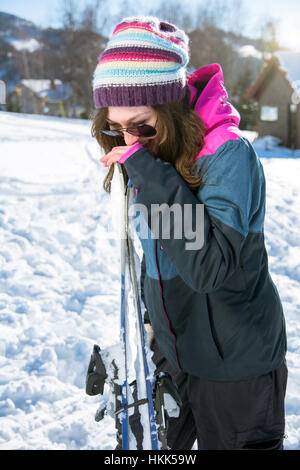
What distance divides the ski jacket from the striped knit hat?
132 millimetres

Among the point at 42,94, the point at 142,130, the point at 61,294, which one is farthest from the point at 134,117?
the point at 42,94

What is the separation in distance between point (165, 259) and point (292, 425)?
1.86 metres

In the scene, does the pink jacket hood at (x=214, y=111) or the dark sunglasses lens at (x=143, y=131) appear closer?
the pink jacket hood at (x=214, y=111)

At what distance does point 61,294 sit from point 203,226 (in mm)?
3212

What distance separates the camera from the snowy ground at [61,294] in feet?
8.61

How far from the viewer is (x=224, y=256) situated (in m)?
1.12

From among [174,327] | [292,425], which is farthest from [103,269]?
[174,327]

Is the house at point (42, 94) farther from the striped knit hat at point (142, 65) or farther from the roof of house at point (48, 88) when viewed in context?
the striped knit hat at point (142, 65)

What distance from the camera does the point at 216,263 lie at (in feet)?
3.64

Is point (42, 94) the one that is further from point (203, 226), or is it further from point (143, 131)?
point (203, 226)

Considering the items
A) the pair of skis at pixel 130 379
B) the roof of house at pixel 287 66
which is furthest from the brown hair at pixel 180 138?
the roof of house at pixel 287 66

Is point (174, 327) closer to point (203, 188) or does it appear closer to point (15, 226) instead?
point (203, 188)
